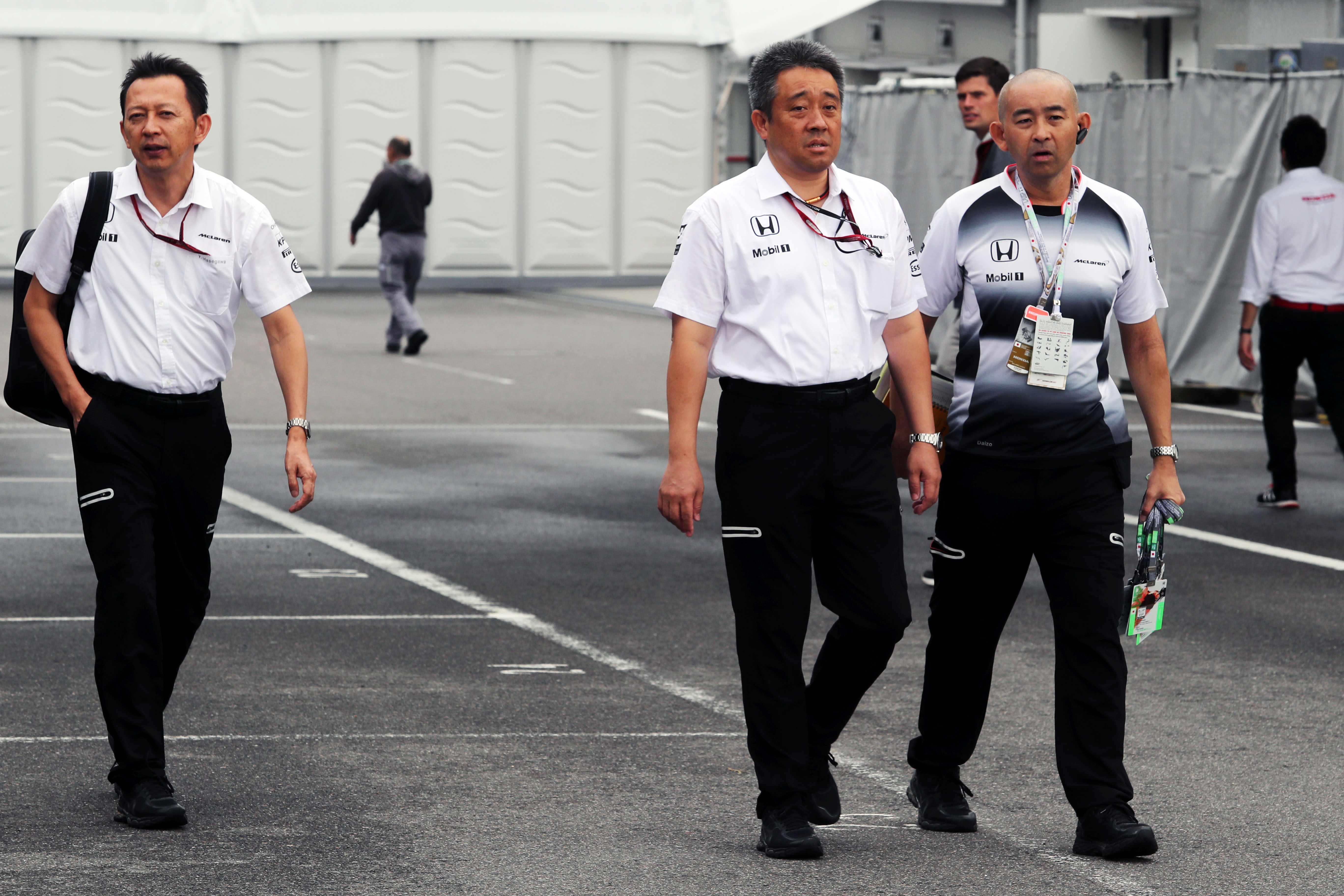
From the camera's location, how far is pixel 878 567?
523 centimetres

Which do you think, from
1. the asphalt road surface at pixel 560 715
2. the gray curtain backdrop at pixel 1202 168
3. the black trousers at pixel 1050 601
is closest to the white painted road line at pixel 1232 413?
the gray curtain backdrop at pixel 1202 168

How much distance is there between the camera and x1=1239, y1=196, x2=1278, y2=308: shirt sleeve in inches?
464

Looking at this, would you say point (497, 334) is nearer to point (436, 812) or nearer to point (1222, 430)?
point (1222, 430)

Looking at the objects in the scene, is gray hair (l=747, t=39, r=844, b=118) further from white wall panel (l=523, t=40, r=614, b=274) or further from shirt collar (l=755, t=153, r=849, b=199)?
white wall panel (l=523, t=40, r=614, b=274)

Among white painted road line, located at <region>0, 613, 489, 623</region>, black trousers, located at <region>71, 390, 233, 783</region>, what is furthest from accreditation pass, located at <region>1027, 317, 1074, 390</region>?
white painted road line, located at <region>0, 613, 489, 623</region>

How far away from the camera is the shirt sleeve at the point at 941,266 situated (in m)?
5.49

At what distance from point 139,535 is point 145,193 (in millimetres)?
896

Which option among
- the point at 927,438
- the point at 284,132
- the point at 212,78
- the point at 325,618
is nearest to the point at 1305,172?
the point at 325,618

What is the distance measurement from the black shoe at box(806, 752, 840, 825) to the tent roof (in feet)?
88.2

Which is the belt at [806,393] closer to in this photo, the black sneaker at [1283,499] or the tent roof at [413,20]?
the black sneaker at [1283,499]

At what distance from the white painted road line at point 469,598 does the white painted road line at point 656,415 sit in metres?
4.40

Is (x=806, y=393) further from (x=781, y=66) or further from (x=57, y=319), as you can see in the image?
(x=57, y=319)

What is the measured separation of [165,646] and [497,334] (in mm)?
19090

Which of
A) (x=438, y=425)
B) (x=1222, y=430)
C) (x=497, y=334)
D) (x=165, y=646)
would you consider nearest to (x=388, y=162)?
(x=497, y=334)
